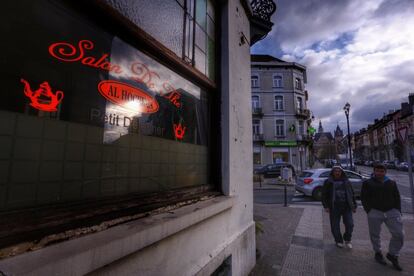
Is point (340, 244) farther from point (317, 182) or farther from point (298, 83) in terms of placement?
point (298, 83)

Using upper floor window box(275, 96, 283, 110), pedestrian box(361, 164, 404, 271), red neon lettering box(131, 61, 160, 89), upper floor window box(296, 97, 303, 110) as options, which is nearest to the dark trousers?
pedestrian box(361, 164, 404, 271)

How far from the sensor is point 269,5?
5.12 metres

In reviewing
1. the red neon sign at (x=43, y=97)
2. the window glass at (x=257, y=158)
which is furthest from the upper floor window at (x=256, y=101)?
the red neon sign at (x=43, y=97)

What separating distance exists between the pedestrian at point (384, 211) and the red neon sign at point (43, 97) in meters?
5.17

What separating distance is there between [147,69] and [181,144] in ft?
3.27

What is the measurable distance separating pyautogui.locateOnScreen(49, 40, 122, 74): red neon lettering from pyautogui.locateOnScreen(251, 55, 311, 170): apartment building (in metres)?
33.0

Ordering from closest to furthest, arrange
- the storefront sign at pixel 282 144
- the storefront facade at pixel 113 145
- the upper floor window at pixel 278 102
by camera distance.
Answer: the storefront facade at pixel 113 145 → the storefront sign at pixel 282 144 → the upper floor window at pixel 278 102

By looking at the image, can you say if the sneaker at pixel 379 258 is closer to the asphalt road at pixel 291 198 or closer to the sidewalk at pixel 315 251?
the sidewalk at pixel 315 251

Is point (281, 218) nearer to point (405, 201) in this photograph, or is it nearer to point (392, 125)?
point (405, 201)

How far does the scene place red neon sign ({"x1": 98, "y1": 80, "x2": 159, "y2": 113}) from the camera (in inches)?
78.5

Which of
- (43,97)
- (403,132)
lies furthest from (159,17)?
(403,132)

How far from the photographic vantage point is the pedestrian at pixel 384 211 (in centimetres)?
427

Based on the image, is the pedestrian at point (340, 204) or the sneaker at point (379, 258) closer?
the sneaker at point (379, 258)

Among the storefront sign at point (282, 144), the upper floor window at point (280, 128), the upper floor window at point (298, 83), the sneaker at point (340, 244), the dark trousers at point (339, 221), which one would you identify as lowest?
the sneaker at point (340, 244)
